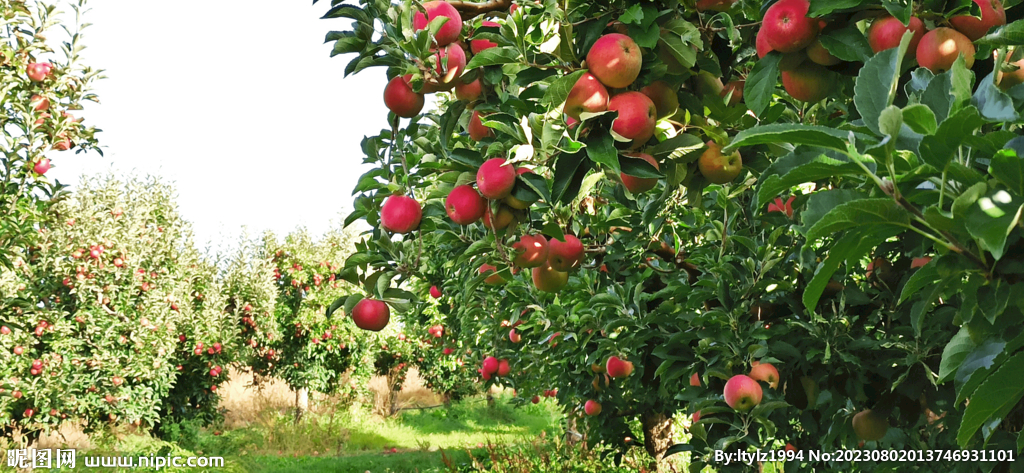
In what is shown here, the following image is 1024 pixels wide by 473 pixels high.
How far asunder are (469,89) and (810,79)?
0.75 metres

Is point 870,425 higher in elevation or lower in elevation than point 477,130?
lower

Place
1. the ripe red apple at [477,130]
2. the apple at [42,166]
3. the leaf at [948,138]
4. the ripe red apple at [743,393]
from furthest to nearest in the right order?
the apple at [42,166] < the ripe red apple at [743,393] < the ripe red apple at [477,130] < the leaf at [948,138]

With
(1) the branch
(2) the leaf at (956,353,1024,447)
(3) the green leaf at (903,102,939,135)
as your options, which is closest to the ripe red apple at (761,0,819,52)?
(3) the green leaf at (903,102,939,135)

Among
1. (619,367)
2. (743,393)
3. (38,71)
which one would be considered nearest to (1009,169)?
(743,393)

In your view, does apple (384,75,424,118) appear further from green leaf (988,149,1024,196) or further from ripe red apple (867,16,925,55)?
green leaf (988,149,1024,196)

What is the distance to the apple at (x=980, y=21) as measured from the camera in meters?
1.05

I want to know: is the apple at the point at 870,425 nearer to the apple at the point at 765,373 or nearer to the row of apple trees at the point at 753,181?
the row of apple trees at the point at 753,181

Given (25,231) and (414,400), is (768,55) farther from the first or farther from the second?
(414,400)

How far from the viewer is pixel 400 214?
1685 millimetres

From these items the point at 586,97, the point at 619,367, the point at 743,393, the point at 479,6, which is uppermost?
the point at 479,6

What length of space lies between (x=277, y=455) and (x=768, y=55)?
44.1 ft

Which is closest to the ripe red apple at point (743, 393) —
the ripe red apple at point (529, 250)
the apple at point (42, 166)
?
the ripe red apple at point (529, 250)

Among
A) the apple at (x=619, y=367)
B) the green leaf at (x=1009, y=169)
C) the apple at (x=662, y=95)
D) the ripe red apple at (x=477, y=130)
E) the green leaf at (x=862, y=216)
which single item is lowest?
the apple at (x=619, y=367)

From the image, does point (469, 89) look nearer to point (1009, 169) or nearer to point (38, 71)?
point (1009, 169)
